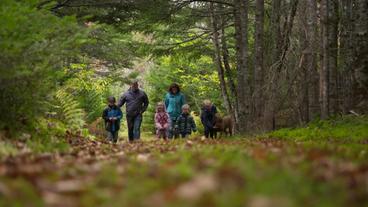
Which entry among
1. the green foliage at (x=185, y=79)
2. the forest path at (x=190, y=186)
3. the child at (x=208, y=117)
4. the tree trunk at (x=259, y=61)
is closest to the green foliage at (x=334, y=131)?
the tree trunk at (x=259, y=61)

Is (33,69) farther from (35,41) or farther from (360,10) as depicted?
(360,10)

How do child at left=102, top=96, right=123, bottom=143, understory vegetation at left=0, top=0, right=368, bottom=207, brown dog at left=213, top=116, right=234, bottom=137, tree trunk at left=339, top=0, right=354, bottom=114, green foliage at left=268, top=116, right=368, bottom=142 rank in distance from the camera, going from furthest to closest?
brown dog at left=213, top=116, right=234, bottom=137, child at left=102, top=96, right=123, bottom=143, tree trunk at left=339, top=0, right=354, bottom=114, green foliage at left=268, top=116, right=368, bottom=142, understory vegetation at left=0, top=0, right=368, bottom=207

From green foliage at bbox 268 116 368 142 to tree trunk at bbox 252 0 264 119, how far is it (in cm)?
173

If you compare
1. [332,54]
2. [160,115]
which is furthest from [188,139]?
[160,115]

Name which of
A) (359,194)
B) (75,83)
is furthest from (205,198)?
(75,83)

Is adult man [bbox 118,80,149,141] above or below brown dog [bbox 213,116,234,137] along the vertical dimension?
above

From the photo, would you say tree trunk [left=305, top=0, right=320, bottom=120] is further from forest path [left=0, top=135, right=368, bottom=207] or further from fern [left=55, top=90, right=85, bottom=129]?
forest path [left=0, top=135, right=368, bottom=207]

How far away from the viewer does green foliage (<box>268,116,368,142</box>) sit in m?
10.9

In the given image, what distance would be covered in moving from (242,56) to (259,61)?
92cm

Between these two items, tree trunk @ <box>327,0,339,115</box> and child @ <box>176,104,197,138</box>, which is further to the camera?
child @ <box>176,104,197,138</box>

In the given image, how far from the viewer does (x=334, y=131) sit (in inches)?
457

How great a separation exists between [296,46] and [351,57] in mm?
2509

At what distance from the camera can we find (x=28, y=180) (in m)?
4.05

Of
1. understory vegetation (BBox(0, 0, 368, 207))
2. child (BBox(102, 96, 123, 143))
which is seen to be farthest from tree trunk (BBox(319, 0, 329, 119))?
child (BBox(102, 96, 123, 143))
